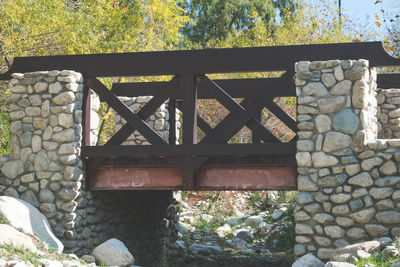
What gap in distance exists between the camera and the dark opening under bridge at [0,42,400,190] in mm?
9289

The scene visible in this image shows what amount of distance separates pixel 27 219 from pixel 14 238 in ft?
3.91

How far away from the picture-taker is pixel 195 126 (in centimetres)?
979

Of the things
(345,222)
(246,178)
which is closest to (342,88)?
(345,222)

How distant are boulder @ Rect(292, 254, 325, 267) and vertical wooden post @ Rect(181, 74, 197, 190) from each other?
7.95ft

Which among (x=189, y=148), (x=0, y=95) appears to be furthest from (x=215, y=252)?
(x=0, y=95)

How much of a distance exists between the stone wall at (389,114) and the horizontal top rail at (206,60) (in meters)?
3.34

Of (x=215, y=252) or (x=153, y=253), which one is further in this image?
(x=215, y=252)

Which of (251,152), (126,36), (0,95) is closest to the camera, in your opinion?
(251,152)

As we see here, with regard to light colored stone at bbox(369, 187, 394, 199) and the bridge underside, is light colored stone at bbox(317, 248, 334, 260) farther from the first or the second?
the bridge underside

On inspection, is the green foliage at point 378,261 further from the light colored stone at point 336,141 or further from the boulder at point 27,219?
the boulder at point 27,219

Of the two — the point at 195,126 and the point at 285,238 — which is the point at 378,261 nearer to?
the point at 195,126

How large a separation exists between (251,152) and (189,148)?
1.03 meters

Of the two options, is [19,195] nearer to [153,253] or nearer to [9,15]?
[153,253]

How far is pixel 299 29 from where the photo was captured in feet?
65.9
